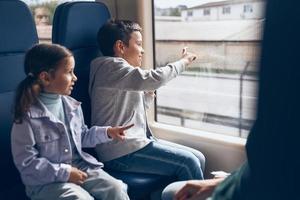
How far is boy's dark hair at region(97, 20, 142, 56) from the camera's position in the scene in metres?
1.89

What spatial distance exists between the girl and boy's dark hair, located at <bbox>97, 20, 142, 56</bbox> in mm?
360

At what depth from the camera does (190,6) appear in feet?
6.59

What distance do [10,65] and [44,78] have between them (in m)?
0.25

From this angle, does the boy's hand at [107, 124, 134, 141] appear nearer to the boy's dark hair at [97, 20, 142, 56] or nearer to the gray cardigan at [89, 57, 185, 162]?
the gray cardigan at [89, 57, 185, 162]

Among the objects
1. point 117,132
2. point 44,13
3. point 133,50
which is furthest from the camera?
point 44,13

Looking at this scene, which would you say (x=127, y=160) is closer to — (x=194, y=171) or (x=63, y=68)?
(x=194, y=171)

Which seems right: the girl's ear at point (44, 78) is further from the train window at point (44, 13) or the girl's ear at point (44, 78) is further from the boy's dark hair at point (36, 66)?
the train window at point (44, 13)

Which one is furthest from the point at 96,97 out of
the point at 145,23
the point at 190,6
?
the point at 190,6

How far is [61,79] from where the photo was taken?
1.54 metres

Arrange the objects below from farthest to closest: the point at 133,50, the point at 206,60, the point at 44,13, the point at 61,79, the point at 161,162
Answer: the point at 44,13 < the point at 206,60 < the point at 133,50 < the point at 161,162 < the point at 61,79

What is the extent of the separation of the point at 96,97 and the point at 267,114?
1445 mm

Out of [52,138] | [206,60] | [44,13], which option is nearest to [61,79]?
[52,138]

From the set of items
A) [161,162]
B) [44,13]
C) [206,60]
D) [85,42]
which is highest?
[44,13]

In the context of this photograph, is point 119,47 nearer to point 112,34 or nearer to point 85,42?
point 112,34
